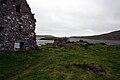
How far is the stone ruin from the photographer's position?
3981 centimetres

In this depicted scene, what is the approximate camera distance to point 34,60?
3569cm

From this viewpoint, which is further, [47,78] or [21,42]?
[21,42]

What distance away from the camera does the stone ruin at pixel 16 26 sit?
39812 mm

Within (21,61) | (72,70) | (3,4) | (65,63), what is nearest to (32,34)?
(3,4)

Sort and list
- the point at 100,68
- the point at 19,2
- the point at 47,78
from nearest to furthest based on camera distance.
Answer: the point at 47,78, the point at 100,68, the point at 19,2

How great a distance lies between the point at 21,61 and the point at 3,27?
9041 mm

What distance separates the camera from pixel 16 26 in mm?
42438

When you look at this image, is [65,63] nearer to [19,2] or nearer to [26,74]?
[26,74]

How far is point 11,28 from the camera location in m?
41.4

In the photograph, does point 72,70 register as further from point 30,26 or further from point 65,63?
point 30,26

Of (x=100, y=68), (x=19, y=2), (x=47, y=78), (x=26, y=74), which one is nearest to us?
(x=47, y=78)

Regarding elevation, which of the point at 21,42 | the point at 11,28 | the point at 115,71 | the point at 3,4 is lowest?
the point at 115,71

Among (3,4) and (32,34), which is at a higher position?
(3,4)

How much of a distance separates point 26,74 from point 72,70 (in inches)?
245
